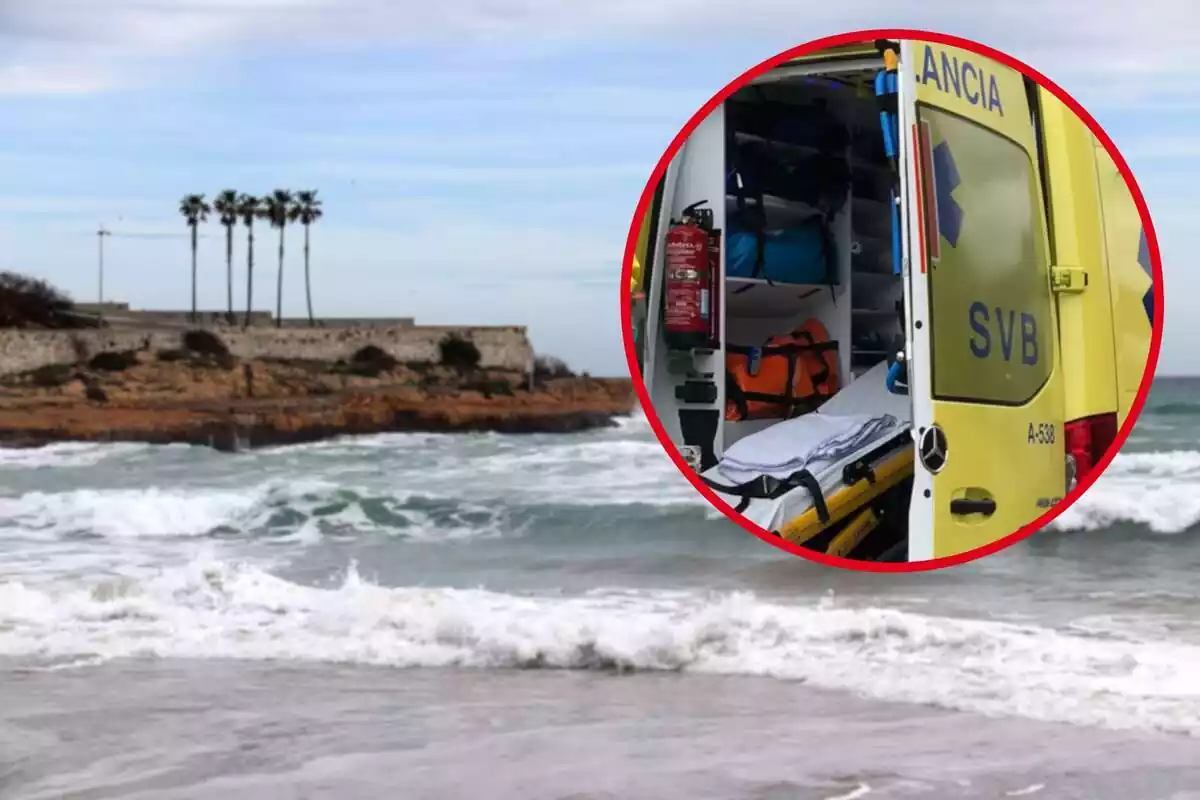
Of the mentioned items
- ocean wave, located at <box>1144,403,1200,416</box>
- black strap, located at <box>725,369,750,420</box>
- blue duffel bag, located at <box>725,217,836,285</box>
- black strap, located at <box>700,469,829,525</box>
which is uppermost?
blue duffel bag, located at <box>725,217,836,285</box>

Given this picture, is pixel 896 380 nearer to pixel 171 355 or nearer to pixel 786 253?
pixel 786 253

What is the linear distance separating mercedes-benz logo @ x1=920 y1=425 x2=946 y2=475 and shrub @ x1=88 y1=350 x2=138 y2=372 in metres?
15.5

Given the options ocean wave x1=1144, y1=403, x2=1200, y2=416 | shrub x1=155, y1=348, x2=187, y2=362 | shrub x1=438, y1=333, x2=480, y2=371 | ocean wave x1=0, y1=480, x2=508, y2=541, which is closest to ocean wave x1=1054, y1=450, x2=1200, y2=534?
ocean wave x1=0, y1=480, x2=508, y2=541

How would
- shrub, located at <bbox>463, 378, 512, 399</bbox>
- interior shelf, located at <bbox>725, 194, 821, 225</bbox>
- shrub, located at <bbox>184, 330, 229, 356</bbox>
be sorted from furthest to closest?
1. shrub, located at <bbox>184, 330, 229, 356</bbox>
2. shrub, located at <bbox>463, 378, 512, 399</bbox>
3. interior shelf, located at <bbox>725, 194, 821, 225</bbox>

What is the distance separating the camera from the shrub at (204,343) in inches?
653

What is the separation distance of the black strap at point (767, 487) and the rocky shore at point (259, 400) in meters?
9.65

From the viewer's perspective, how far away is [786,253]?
2258mm

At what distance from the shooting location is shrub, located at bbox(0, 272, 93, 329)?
1675 centimetres

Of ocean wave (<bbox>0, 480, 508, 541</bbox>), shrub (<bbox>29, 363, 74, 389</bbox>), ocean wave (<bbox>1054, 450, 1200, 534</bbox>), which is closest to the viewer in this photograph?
ocean wave (<bbox>1054, 450, 1200, 534</bbox>)

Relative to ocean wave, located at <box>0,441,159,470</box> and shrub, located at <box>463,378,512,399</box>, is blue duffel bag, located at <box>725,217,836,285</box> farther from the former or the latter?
shrub, located at <box>463,378,512,399</box>

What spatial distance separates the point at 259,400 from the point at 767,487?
1377cm

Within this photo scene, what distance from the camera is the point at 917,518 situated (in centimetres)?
206

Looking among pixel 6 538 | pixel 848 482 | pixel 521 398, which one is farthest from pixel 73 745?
pixel 521 398

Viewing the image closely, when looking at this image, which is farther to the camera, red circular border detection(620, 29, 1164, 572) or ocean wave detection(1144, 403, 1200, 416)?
ocean wave detection(1144, 403, 1200, 416)
